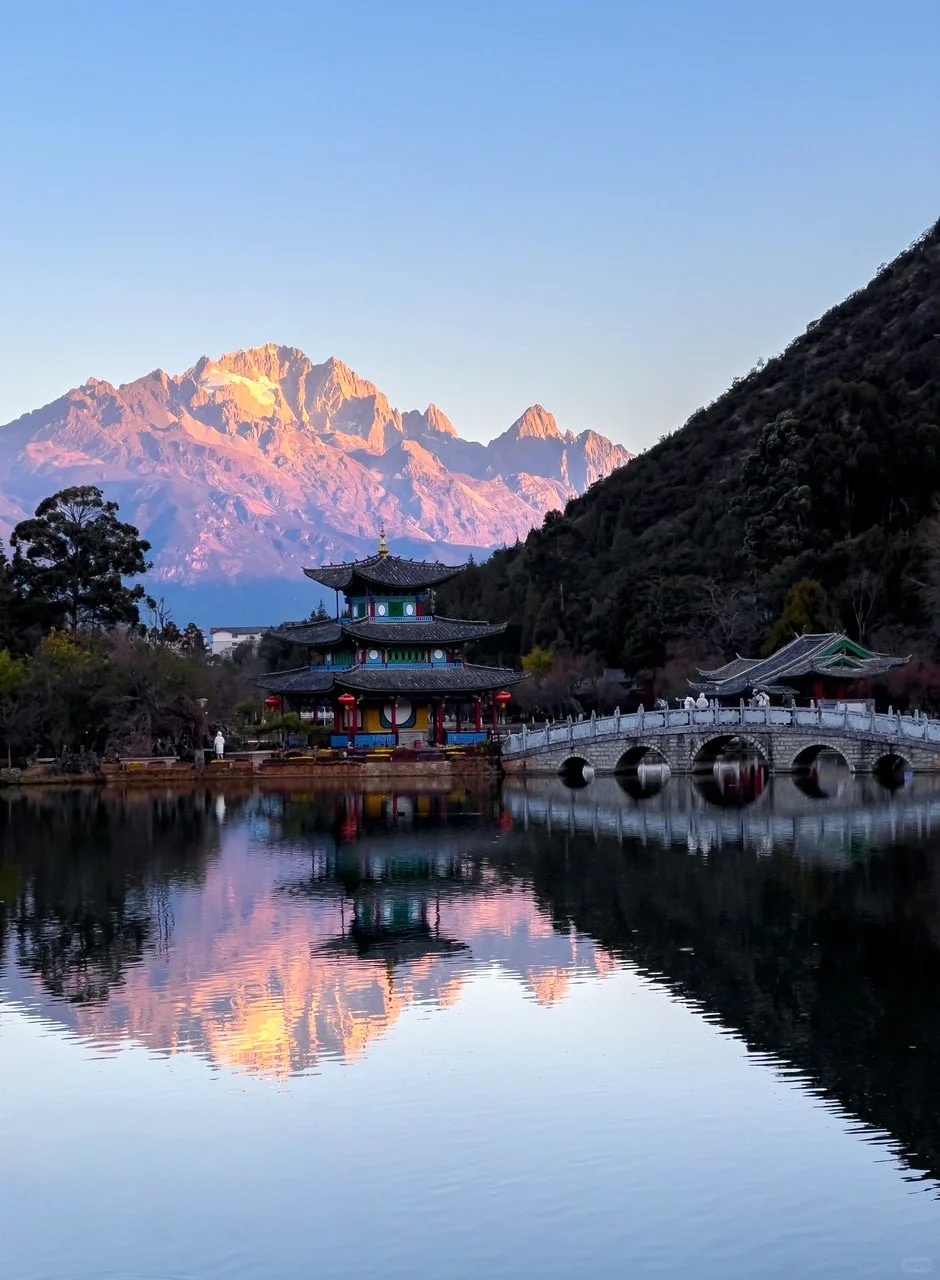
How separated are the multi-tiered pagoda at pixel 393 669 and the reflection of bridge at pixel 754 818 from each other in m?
11.2

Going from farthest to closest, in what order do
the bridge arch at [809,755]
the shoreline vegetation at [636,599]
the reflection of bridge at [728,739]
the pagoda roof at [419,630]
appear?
the pagoda roof at [419,630] < the shoreline vegetation at [636,599] < the bridge arch at [809,755] < the reflection of bridge at [728,739]

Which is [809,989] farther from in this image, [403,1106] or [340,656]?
[340,656]

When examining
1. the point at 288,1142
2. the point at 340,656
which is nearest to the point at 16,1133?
the point at 288,1142

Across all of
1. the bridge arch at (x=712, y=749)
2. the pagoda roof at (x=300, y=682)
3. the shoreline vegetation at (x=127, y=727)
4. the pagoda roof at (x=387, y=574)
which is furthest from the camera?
the pagoda roof at (x=387, y=574)

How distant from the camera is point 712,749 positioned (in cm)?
5750

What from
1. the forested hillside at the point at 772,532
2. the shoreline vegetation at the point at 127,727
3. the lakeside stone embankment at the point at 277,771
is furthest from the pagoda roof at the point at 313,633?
the forested hillside at the point at 772,532

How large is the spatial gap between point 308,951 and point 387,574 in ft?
133

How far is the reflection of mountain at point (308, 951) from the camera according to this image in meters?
19.2

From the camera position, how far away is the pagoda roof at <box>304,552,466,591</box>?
63469 millimetres

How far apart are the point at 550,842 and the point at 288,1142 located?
22.4 metres

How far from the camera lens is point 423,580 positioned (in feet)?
212

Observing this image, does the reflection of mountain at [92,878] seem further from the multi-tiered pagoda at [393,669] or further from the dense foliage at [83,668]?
the multi-tiered pagoda at [393,669]

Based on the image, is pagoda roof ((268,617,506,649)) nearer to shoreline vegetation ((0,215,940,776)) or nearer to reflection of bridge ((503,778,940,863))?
shoreline vegetation ((0,215,940,776))

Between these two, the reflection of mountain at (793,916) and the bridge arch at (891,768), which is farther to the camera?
the bridge arch at (891,768)
